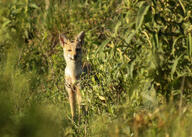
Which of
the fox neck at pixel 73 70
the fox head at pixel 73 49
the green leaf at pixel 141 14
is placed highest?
the green leaf at pixel 141 14

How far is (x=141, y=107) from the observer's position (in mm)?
4012

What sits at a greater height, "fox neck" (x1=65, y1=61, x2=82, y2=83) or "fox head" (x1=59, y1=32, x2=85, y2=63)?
"fox head" (x1=59, y1=32, x2=85, y2=63)

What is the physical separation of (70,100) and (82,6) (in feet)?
9.21

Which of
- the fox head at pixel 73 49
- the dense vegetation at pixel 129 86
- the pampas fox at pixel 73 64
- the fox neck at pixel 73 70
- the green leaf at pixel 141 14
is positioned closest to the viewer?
the dense vegetation at pixel 129 86

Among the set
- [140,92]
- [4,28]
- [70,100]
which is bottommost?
[70,100]

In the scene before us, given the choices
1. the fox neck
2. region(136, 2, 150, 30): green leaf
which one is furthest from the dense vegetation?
the fox neck

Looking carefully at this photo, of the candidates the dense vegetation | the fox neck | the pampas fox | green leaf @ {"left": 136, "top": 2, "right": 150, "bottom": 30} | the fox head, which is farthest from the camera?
the fox head

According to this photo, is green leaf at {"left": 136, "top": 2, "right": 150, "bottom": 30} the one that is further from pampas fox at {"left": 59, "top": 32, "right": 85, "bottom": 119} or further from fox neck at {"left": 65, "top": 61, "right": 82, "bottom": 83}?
fox neck at {"left": 65, "top": 61, "right": 82, "bottom": 83}

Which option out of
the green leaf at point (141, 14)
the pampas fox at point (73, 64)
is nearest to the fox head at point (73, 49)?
the pampas fox at point (73, 64)

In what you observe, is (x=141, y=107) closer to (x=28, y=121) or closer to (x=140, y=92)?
(x=140, y=92)

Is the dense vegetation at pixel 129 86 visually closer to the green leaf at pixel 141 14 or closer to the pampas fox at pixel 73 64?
the green leaf at pixel 141 14

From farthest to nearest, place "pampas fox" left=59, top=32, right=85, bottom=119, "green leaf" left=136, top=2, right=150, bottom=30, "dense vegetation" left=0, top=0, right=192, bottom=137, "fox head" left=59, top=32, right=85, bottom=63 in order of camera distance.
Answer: "fox head" left=59, top=32, right=85, bottom=63 < "pampas fox" left=59, top=32, right=85, bottom=119 < "green leaf" left=136, top=2, right=150, bottom=30 < "dense vegetation" left=0, top=0, right=192, bottom=137

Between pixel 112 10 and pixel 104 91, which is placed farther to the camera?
pixel 112 10

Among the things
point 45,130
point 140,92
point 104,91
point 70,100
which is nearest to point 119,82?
point 104,91
